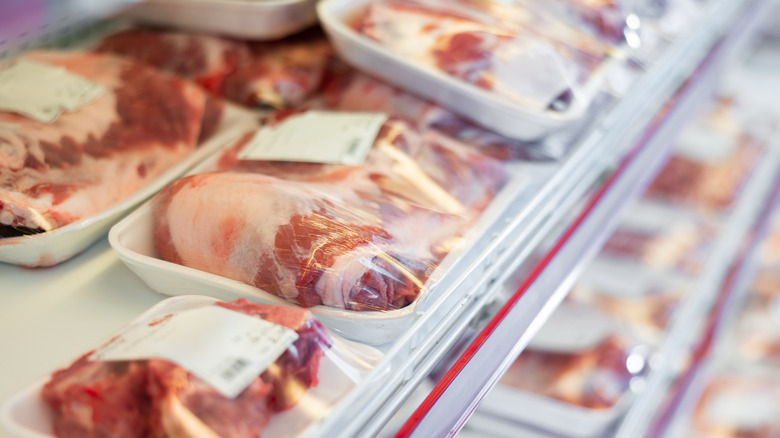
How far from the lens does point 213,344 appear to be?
0.66 metres

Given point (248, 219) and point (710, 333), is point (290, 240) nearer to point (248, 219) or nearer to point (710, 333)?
point (248, 219)

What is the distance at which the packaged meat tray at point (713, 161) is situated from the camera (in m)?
2.27

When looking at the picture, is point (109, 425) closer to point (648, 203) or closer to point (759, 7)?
point (759, 7)

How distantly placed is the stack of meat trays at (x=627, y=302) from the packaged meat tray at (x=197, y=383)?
0.81 meters

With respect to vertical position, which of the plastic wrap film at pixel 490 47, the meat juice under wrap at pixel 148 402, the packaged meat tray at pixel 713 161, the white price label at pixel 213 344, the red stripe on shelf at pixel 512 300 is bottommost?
the packaged meat tray at pixel 713 161

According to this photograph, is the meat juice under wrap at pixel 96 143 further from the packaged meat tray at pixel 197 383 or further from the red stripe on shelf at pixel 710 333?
the red stripe on shelf at pixel 710 333

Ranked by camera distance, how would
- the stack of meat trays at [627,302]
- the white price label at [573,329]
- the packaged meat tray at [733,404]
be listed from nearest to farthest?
1. the stack of meat trays at [627,302]
2. the white price label at [573,329]
3. the packaged meat tray at [733,404]

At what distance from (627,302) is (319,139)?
4.02 feet

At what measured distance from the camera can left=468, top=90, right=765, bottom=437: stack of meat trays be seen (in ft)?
4.69

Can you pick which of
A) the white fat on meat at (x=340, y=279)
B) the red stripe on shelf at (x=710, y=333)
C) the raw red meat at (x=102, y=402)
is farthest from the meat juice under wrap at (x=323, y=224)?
the red stripe on shelf at (x=710, y=333)

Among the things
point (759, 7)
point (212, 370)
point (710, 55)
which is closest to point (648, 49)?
point (710, 55)

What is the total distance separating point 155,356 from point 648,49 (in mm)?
1247

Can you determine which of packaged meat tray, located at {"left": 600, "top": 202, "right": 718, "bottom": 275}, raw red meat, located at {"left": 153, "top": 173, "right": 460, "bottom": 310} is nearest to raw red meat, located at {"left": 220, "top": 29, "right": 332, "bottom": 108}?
raw red meat, located at {"left": 153, "top": 173, "right": 460, "bottom": 310}

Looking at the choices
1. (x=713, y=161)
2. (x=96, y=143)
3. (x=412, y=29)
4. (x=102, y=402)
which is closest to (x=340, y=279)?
(x=102, y=402)
